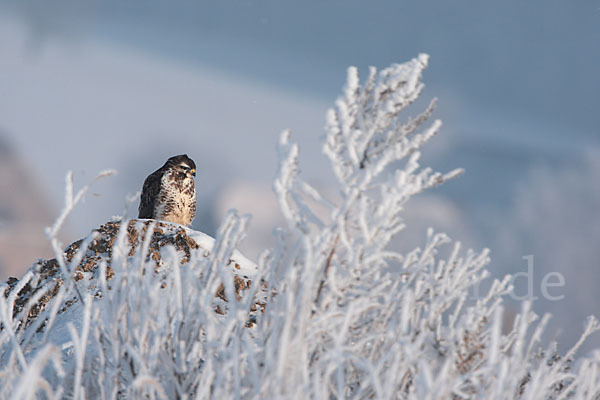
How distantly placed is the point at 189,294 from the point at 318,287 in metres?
0.64

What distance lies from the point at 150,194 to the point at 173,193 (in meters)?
0.40

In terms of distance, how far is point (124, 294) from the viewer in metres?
2.51

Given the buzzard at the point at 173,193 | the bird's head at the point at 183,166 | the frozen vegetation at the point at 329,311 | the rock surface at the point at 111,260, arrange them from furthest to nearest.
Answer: the bird's head at the point at 183,166, the buzzard at the point at 173,193, the rock surface at the point at 111,260, the frozen vegetation at the point at 329,311

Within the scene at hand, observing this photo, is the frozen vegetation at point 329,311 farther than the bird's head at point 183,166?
No

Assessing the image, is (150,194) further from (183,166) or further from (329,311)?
(329,311)

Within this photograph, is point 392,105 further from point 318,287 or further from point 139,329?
point 139,329

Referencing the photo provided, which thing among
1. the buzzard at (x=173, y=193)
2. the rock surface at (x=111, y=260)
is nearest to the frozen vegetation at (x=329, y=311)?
the rock surface at (x=111, y=260)

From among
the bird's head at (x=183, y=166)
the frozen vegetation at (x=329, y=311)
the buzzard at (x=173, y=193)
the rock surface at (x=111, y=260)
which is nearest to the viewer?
the frozen vegetation at (x=329, y=311)

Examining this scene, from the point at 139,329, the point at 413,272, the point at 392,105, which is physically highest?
the point at 392,105

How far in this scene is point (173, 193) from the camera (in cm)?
766

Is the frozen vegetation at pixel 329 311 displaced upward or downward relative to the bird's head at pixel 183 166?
downward

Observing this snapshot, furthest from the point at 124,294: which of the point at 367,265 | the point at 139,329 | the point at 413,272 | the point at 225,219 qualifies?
the point at 413,272

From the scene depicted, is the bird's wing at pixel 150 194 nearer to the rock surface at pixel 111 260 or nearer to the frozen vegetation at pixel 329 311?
the rock surface at pixel 111 260

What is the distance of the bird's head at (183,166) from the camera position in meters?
7.75
